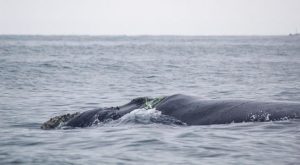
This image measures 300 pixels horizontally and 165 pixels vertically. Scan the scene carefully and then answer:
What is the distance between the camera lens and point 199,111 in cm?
1274

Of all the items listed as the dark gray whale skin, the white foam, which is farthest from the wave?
the dark gray whale skin

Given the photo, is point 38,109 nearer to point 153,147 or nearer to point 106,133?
point 106,133

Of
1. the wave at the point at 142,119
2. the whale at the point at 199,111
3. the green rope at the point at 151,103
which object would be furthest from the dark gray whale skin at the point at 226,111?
the green rope at the point at 151,103

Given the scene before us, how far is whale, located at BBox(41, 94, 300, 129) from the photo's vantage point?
1201 cm

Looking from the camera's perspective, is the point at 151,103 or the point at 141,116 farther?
the point at 151,103

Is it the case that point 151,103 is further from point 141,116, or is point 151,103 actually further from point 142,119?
point 142,119

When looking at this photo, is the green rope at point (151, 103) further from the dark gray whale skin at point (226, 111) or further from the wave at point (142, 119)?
the dark gray whale skin at point (226, 111)

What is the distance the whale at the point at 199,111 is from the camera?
39.4 feet

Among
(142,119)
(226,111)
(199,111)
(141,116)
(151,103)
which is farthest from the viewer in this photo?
(151,103)

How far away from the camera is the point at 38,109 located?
18.4 metres

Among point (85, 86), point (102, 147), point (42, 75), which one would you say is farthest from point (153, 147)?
point (42, 75)

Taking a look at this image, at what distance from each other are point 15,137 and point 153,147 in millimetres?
4134

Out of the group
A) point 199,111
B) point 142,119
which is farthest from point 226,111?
point 142,119

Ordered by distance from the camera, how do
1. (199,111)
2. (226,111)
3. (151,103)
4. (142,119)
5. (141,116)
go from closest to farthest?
(226,111)
(199,111)
(142,119)
(141,116)
(151,103)
